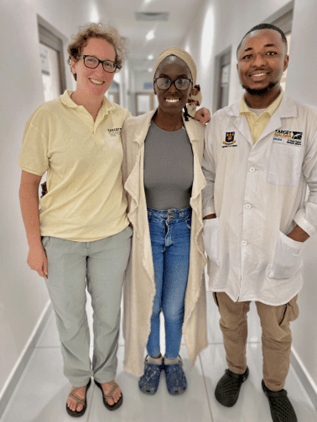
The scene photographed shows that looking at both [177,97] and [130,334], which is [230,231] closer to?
[177,97]

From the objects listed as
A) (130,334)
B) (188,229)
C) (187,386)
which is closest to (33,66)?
(188,229)

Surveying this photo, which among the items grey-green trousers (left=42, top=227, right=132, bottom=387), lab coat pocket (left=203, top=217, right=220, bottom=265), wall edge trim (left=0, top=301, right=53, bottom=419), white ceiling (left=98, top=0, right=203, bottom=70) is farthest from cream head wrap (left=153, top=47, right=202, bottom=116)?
white ceiling (left=98, top=0, right=203, bottom=70)

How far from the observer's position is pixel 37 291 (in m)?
2.06

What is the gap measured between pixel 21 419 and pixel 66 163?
1357 millimetres

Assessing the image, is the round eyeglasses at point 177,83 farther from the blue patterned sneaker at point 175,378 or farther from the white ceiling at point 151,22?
the white ceiling at point 151,22

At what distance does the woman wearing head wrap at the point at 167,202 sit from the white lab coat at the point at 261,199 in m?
0.10

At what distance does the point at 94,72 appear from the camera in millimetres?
1188

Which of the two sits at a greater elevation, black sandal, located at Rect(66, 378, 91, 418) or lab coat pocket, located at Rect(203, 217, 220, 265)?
lab coat pocket, located at Rect(203, 217, 220, 265)

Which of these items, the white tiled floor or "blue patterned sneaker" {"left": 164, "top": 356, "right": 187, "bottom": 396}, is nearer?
the white tiled floor

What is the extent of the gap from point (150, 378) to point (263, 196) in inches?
47.3

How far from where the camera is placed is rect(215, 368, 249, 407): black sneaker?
5.09 ft

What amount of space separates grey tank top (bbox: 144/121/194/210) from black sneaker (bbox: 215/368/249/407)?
1.04 m

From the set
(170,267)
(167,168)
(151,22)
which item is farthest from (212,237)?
(151,22)

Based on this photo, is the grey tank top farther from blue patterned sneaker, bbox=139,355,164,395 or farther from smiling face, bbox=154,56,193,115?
blue patterned sneaker, bbox=139,355,164,395
